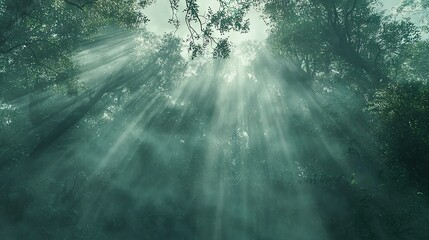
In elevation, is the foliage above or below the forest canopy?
below

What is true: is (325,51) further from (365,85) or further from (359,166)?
(359,166)

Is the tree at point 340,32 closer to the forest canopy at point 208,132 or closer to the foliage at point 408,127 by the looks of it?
the forest canopy at point 208,132

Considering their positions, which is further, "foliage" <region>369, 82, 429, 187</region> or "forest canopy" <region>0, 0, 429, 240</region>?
"forest canopy" <region>0, 0, 429, 240</region>

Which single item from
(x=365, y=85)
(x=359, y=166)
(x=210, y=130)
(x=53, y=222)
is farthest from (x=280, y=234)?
(x=53, y=222)

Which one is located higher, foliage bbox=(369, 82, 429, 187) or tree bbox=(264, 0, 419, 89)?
tree bbox=(264, 0, 419, 89)

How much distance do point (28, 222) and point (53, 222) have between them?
226 centimetres

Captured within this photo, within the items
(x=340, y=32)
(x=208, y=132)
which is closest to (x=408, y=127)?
(x=340, y=32)

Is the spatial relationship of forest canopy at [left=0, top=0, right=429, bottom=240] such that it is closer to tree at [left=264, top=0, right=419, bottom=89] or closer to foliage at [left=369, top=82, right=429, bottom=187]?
tree at [left=264, top=0, right=419, bottom=89]

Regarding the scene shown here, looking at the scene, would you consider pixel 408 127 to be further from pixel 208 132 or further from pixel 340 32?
pixel 208 132

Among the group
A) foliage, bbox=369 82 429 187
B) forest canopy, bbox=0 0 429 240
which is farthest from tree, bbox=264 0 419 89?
foliage, bbox=369 82 429 187

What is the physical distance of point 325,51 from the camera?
97.4ft

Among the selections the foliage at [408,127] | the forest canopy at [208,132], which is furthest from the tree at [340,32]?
the foliage at [408,127]

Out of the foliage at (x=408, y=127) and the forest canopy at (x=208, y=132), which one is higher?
the forest canopy at (x=208, y=132)

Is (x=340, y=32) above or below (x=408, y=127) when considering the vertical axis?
above
